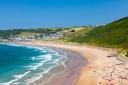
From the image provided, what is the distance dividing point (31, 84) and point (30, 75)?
29.3ft

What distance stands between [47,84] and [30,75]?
30.8ft

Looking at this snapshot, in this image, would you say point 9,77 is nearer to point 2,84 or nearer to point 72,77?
point 2,84

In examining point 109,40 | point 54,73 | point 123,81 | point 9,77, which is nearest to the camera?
point 123,81

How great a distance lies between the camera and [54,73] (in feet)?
185

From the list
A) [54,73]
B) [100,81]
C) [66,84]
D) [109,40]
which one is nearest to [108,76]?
[100,81]

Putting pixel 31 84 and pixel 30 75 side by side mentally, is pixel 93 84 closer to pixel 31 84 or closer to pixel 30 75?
pixel 31 84

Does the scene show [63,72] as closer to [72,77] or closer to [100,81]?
[72,77]

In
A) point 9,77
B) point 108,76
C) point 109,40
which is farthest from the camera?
point 109,40

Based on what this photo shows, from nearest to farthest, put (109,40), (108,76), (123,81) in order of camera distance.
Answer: (123,81) < (108,76) < (109,40)

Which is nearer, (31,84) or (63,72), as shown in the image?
(31,84)

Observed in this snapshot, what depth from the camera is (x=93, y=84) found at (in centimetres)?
4359

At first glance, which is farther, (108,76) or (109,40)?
(109,40)

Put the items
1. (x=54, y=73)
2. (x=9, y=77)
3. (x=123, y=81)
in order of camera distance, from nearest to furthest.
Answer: (x=123, y=81), (x=9, y=77), (x=54, y=73)

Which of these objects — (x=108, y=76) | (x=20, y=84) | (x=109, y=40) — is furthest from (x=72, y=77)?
(x=109, y=40)
